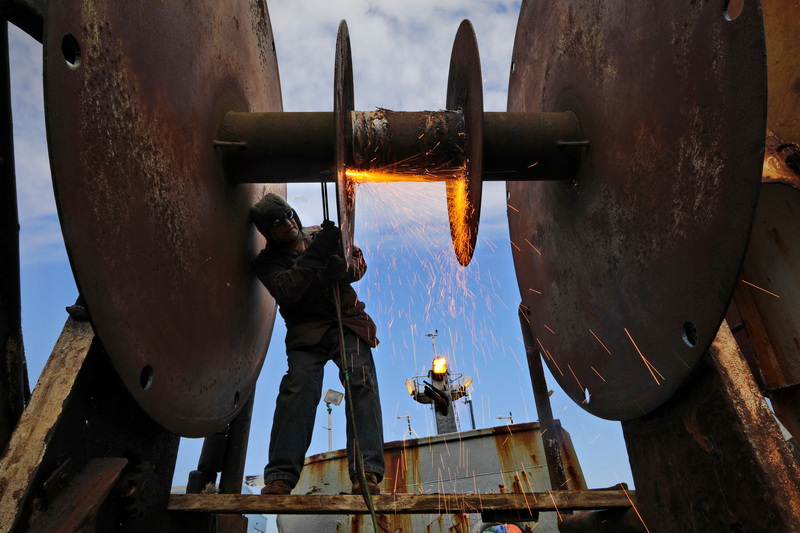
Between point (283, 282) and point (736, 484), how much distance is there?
174cm

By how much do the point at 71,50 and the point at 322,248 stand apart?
1.21 m

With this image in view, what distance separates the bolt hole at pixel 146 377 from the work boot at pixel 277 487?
2.31 ft

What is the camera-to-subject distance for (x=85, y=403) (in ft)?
5.09

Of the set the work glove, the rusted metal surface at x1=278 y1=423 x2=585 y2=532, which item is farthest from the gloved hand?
the rusted metal surface at x1=278 y1=423 x2=585 y2=532

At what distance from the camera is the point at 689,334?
56.0 inches

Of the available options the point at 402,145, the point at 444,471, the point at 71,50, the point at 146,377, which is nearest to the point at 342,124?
the point at 402,145

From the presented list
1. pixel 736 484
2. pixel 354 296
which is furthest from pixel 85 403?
pixel 736 484

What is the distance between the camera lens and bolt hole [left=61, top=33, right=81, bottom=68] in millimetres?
1256

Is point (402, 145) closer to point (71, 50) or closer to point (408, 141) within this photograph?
point (408, 141)

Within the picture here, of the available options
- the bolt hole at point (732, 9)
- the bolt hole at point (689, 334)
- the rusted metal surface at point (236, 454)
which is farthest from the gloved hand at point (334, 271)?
the bolt hole at point (732, 9)

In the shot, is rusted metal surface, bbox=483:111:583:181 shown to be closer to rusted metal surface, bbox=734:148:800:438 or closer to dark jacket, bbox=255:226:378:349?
rusted metal surface, bbox=734:148:800:438

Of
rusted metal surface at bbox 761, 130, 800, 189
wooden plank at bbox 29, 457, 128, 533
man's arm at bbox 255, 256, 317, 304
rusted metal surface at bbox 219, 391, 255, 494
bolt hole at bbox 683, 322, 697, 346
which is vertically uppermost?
rusted metal surface at bbox 761, 130, 800, 189

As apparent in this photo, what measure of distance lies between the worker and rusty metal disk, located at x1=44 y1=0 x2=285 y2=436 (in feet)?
0.47

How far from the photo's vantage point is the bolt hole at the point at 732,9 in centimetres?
124
